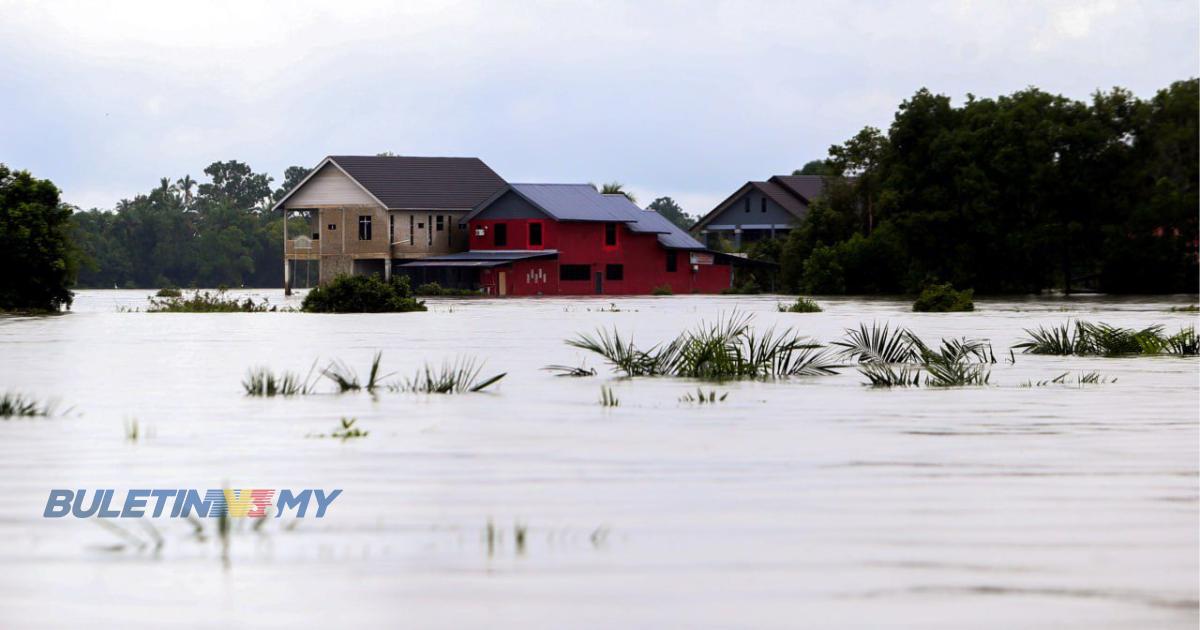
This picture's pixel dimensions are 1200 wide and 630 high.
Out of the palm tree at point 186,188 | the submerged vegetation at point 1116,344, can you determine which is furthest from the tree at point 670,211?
the submerged vegetation at point 1116,344

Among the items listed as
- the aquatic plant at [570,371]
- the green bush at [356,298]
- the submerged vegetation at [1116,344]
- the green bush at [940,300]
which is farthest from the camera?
the green bush at [940,300]

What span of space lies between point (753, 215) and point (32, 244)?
64.5m

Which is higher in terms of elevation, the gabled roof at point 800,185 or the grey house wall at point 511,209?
the gabled roof at point 800,185

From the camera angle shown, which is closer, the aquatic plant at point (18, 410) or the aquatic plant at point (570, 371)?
the aquatic plant at point (18, 410)

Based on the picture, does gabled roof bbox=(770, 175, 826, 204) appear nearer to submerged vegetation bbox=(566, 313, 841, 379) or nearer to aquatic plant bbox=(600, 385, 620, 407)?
submerged vegetation bbox=(566, 313, 841, 379)

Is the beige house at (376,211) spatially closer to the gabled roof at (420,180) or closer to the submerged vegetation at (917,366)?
the gabled roof at (420,180)

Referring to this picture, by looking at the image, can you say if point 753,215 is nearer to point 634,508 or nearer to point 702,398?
point 702,398

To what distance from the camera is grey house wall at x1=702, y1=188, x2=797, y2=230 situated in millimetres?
101500

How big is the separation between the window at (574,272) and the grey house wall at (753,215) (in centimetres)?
2277

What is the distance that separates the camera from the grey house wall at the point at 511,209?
266 ft

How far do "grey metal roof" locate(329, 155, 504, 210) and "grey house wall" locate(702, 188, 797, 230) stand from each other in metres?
21.1

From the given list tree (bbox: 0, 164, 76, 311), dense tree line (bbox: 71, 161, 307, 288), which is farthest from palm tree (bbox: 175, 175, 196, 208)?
tree (bbox: 0, 164, 76, 311)

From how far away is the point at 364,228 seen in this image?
8262 cm

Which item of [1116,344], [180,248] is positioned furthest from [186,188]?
[1116,344]
